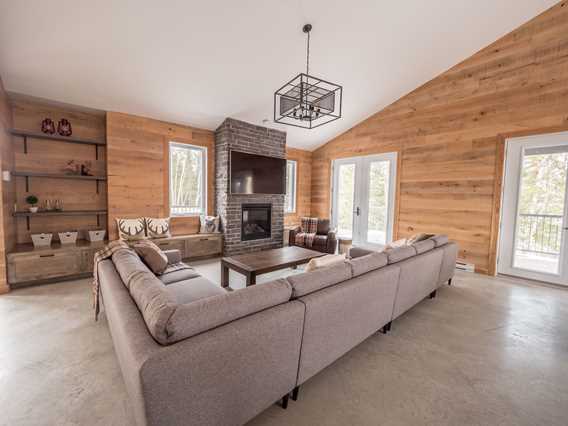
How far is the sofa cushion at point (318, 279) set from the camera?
60.4 inches

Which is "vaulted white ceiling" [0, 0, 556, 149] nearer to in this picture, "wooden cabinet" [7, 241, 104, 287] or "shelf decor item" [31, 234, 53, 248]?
"shelf decor item" [31, 234, 53, 248]

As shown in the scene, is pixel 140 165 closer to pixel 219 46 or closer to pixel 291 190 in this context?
pixel 219 46

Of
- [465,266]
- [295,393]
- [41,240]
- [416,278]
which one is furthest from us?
[465,266]

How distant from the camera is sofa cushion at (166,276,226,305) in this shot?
2.07m

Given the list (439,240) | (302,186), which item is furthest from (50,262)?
(302,186)

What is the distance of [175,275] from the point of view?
257 centimetres

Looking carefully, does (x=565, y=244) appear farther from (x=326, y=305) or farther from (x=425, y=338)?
(x=326, y=305)

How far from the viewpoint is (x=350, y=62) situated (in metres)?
3.82

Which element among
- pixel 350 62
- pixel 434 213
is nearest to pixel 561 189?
pixel 434 213

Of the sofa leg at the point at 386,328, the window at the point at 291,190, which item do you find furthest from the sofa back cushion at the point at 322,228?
the sofa leg at the point at 386,328

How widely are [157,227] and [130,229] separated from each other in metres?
0.39

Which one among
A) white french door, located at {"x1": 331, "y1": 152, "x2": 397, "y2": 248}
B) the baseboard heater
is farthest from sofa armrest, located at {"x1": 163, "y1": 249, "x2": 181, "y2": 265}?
the baseboard heater

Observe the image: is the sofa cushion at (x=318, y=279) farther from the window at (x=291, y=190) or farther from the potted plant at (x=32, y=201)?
the window at (x=291, y=190)

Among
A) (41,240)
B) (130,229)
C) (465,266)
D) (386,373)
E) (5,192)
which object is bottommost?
(386,373)
